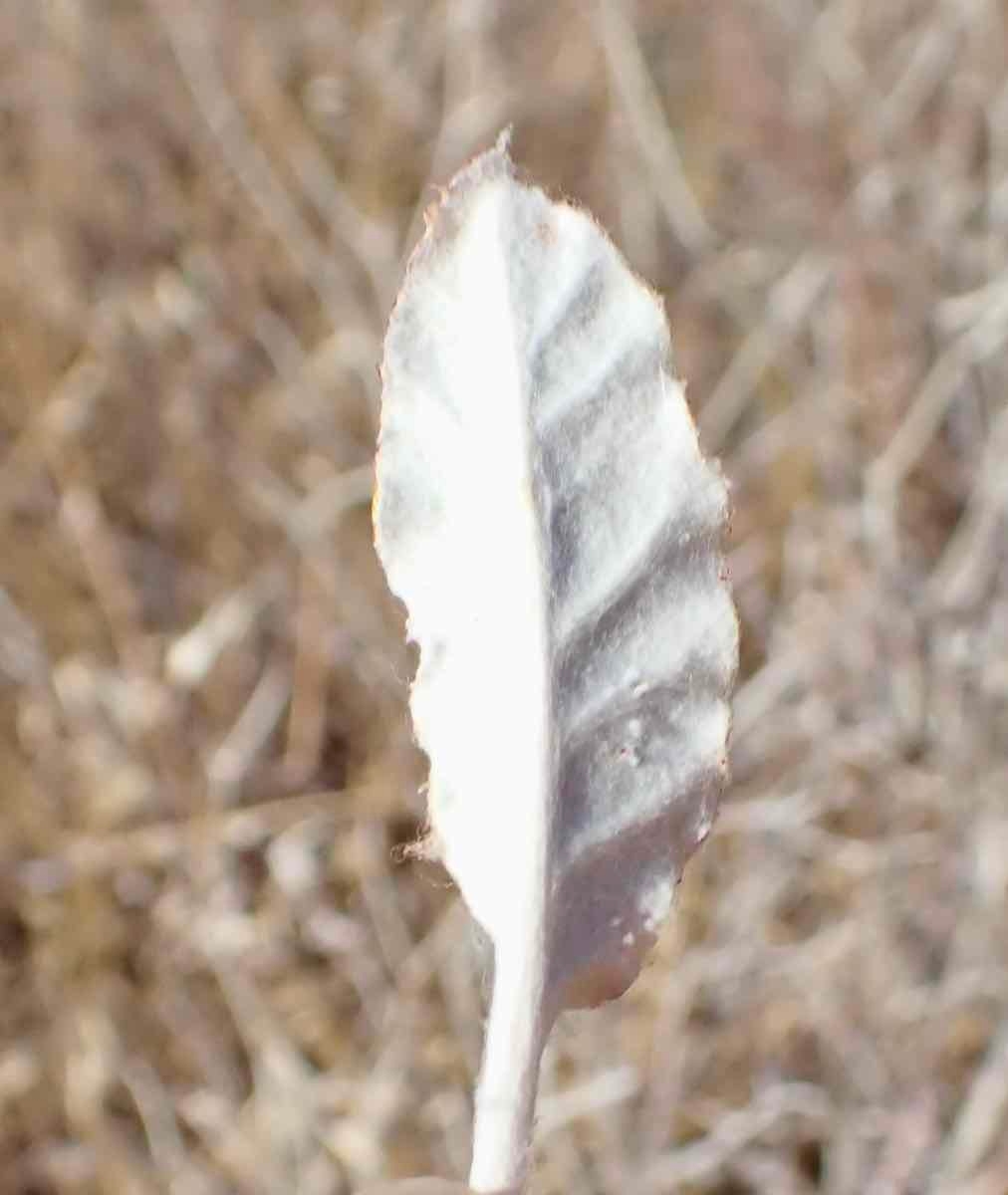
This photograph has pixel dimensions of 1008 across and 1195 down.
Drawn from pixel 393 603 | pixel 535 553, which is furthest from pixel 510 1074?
pixel 393 603

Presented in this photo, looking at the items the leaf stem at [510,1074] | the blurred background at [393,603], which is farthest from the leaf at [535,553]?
the blurred background at [393,603]

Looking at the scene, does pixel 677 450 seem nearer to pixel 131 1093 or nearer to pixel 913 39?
pixel 131 1093

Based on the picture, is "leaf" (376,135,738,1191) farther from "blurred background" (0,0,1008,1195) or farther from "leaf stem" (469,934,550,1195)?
"blurred background" (0,0,1008,1195)

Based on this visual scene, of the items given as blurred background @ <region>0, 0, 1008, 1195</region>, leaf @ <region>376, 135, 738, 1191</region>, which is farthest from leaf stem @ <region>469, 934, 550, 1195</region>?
blurred background @ <region>0, 0, 1008, 1195</region>

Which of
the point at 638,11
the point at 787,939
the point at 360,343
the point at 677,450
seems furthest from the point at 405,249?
the point at 677,450

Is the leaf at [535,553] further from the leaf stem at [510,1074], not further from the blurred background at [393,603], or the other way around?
the blurred background at [393,603]

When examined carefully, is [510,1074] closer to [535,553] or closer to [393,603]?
[535,553]

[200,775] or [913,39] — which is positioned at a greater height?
[913,39]
